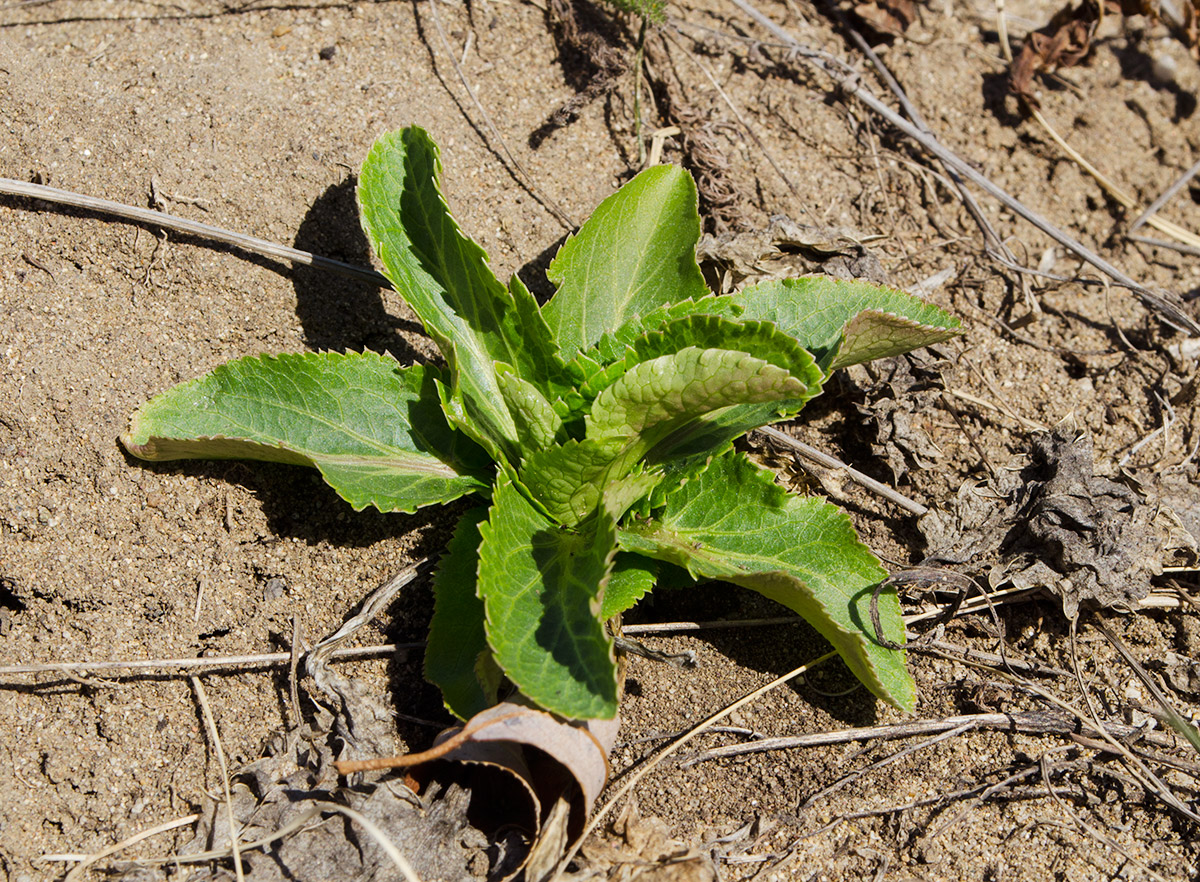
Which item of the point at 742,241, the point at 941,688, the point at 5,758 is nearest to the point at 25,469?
the point at 5,758

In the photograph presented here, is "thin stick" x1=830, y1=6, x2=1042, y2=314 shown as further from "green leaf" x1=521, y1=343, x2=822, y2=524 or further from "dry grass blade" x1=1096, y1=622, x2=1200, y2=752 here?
"green leaf" x1=521, y1=343, x2=822, y2=524

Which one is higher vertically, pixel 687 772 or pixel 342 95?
pixel 342 95

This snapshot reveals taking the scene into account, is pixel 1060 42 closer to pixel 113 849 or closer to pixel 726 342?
pixel 726 342

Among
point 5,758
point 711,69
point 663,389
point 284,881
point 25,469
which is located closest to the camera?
point 663,389

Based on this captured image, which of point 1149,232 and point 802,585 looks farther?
point 1149,232

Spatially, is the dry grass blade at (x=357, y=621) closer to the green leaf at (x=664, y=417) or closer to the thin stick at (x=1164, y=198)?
the green leaf at (x=664, y=417)

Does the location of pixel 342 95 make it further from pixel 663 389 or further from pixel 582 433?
pixel 663 389

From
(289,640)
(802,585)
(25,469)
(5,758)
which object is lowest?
(5,758)
